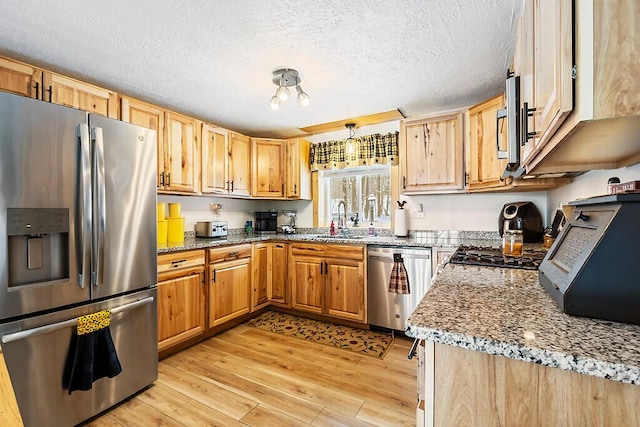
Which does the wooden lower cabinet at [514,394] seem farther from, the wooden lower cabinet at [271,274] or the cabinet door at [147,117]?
the wooden lower cabinet at [271,274]

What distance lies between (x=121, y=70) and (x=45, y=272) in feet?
4.95

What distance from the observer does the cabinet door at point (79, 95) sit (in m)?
1.96

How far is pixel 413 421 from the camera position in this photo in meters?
1.67

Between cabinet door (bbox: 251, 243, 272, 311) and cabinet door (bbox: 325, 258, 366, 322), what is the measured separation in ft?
2.52

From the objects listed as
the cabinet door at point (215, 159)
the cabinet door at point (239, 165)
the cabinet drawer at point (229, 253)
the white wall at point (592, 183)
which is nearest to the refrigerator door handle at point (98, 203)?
the cabinet drawer at point (229, 253)

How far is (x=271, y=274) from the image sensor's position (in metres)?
3.44

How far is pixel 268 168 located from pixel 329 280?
162 cm

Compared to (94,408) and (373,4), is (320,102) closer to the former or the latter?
(373,4)

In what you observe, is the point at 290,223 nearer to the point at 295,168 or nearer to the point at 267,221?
the point at 267,221

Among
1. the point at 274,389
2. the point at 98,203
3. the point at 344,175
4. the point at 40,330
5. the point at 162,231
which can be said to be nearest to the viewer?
the point at 40,330

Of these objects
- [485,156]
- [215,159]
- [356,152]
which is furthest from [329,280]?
[485,156]

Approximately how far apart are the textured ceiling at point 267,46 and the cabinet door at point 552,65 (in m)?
0.80

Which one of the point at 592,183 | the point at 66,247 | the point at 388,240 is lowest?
the point at 388,240

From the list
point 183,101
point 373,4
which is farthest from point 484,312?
point 183,101
